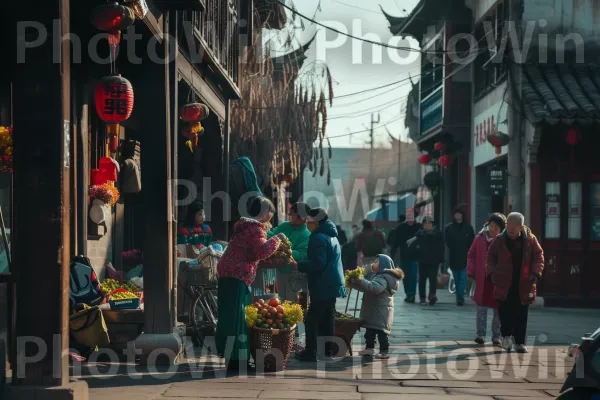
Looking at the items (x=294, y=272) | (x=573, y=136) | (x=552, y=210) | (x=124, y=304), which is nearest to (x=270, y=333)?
(x=124, y=304)

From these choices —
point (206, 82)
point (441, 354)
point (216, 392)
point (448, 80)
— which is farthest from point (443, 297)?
point (216, 392)

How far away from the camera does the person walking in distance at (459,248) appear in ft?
67.8

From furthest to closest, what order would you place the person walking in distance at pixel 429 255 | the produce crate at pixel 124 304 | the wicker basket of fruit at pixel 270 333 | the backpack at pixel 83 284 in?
1. the person walking in distance at pixel 429 255
2. the produce crate at pixel 124 304
3. the backpack at pixel 83 284
4. the wicker basket of fruit at pixel 270 333

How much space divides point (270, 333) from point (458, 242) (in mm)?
10877

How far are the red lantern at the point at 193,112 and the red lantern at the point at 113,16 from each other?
4546mm

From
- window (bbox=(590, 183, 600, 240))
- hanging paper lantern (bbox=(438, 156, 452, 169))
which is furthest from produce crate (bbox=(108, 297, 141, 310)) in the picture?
hanging paper lantern (bbox=(438, 156, 452, 169))

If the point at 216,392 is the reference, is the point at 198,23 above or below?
above

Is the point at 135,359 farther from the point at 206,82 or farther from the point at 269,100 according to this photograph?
the point at 269,100

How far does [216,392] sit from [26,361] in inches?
76.7

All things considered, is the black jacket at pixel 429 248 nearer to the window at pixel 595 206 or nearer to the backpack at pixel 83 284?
the window at pixel 595 206

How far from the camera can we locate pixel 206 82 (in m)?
15.9

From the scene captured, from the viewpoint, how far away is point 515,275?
1282 cm

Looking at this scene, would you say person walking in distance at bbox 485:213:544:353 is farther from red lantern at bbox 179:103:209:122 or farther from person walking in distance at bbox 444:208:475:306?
person walking in distance at bbox 444:208:475:306

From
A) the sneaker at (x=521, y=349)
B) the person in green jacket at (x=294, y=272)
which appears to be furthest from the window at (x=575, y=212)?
the person in green jacket at (x=294, y=272)
